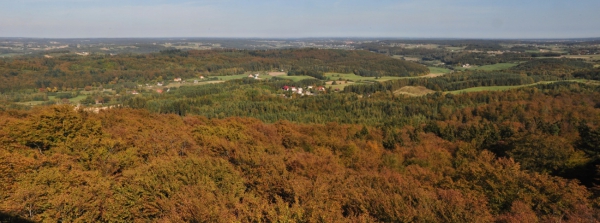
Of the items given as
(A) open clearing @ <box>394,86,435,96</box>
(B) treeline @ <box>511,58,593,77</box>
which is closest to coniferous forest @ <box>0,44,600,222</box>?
(A) open clearing @ <box>394,86,435,96</box>

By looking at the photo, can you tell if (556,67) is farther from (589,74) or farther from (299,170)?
(299,170)

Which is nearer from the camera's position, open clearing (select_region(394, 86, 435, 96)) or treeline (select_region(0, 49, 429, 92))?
open clearing (select_region(394, 86, 435, 96))

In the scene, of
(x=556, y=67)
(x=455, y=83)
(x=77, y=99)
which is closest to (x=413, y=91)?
(x=455, y=83)

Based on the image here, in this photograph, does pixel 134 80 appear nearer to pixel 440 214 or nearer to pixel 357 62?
pixel 357 62

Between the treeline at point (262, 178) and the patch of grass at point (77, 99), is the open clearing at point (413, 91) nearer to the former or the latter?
the treeline at point (262, 178)

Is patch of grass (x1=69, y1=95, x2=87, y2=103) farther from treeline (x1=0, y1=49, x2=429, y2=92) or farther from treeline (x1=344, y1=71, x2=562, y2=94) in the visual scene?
treeline (x1=344, y1=71, x2=562, y2=94)

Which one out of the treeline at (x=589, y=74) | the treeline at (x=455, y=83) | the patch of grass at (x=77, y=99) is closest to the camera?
the patch of grass at (x=77, y=99)

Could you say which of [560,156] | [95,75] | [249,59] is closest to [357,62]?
[249,59]

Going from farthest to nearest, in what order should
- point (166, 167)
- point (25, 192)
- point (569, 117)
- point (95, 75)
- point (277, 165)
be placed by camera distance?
1. point (95, 75)
2. point (569, 117)
3. point (277, 165)
4. point (166, 167)
5. point (25, 192)

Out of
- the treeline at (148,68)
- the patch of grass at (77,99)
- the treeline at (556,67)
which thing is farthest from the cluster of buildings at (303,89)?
the treeline at (556,67)
